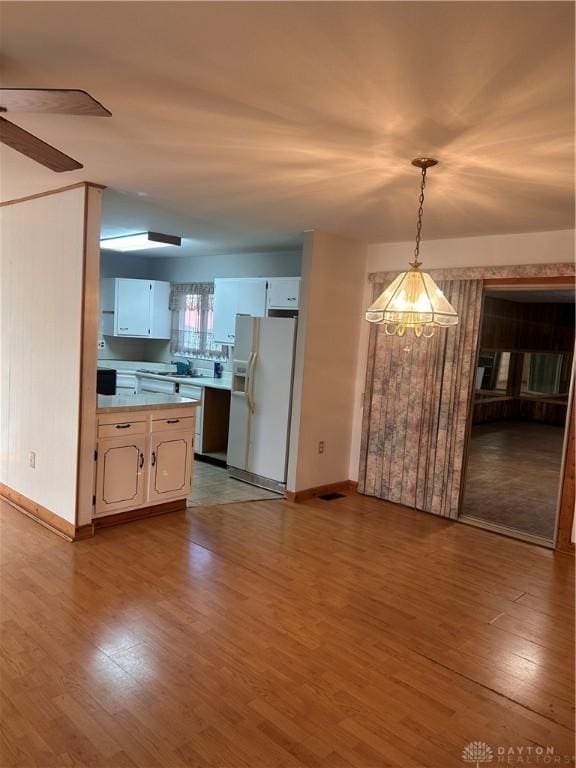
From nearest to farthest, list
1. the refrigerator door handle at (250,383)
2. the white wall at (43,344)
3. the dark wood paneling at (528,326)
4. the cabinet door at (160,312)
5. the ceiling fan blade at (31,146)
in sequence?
the ceiling fan blade at (31,146) → the white wall at (43,344) → the refrigerator door handle at (250,383) → the cabinet door at (160,312) → the dark wood paneling at (528,326)

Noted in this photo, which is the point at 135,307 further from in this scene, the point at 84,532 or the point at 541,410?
the point at 541,410

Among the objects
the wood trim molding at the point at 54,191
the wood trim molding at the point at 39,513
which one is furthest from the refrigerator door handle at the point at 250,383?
the wood trim molding at the point at 54,191

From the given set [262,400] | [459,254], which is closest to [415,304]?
[459,254]

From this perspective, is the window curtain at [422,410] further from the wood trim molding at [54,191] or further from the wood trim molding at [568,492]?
the wood trim molding at [54,191]

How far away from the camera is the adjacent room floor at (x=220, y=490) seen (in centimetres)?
487

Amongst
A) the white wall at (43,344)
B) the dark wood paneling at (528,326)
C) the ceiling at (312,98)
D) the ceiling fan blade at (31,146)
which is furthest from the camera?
the dark wood paneling at (528,326)

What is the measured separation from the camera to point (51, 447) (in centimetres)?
396

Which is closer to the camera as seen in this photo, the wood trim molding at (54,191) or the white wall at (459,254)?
the wood trim molding at (54,191)

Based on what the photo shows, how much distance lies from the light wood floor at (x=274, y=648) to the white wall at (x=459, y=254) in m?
1.78

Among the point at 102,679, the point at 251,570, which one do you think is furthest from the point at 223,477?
the point at 102,679

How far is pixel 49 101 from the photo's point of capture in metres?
1.66

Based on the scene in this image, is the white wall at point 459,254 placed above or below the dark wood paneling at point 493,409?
above

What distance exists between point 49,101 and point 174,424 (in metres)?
2.93

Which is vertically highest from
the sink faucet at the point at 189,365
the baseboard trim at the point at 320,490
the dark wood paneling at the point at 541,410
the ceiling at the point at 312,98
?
the ceiling at the point at 312,98
